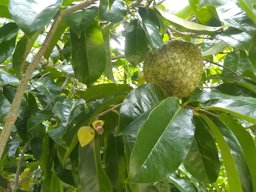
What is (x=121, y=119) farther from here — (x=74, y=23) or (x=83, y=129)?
(x=74, y=23)

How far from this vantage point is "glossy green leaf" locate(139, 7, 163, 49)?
1114 millimetres

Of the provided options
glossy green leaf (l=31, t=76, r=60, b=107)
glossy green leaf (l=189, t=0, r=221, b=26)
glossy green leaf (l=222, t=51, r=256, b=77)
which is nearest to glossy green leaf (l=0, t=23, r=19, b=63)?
glossy green leaf (l=31, t=76, r=60, b=107)

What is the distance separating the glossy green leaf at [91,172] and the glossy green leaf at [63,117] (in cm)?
6

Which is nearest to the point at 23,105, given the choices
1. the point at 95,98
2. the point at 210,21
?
the point at 95,98

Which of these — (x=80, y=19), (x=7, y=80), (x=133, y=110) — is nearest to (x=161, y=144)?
(x=133, y=110)

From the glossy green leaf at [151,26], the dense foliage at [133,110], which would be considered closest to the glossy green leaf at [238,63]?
the dense foliage at [133,110]

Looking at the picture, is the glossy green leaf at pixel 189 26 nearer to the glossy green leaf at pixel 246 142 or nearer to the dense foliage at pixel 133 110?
the dense foliage at pixel 133 110

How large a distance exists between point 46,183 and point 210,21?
0.66 m

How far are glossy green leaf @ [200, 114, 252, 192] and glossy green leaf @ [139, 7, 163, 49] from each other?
260mm

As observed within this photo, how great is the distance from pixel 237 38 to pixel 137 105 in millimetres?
352

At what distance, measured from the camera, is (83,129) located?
39.2 inches

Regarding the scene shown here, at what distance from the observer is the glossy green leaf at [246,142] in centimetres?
96

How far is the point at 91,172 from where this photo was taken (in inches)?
40.4

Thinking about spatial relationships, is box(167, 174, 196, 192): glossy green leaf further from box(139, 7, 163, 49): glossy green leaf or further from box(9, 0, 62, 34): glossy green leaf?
box(9, 0, 62, 34): glossy green leaf
